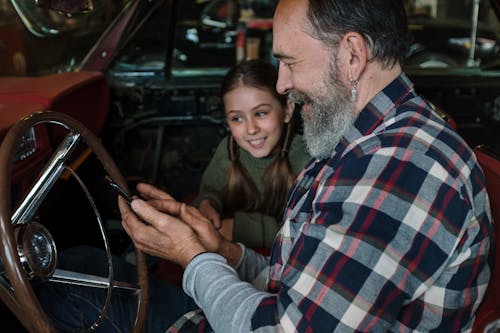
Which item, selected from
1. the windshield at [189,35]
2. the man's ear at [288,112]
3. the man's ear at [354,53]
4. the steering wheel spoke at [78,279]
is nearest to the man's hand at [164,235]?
the steering wheel spoke at [78,279]

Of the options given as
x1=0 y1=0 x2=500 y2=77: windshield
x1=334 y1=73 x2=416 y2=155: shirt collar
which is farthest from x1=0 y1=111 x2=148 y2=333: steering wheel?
x1=0 y1=0 x2=500 y2=77: windshield

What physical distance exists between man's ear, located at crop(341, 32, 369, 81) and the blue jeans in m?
0.82

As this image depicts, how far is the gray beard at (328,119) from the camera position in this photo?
1.28 metres

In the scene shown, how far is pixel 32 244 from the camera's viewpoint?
4.01 feet

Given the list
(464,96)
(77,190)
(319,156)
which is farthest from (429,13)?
(319,156)

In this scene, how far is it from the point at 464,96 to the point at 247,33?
4.53ft

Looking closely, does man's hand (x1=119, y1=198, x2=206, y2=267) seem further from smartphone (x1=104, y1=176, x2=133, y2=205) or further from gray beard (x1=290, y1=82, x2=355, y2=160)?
gray beard (x1=290, y1=82, x2=355, y2=160)

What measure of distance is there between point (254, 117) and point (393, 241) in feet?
4.08

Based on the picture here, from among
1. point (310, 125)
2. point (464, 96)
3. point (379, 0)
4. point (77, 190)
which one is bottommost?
point (77, 190)

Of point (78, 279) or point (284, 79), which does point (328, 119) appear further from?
point (78, 279)

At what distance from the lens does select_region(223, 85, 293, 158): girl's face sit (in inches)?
86.7

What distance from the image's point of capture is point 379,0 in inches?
49.8

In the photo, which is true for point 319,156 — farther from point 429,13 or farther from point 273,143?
point 429,13

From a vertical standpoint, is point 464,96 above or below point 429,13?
below
